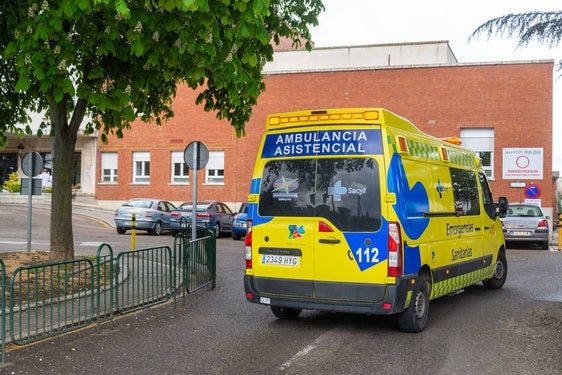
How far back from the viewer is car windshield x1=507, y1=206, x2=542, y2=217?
20.9 metres

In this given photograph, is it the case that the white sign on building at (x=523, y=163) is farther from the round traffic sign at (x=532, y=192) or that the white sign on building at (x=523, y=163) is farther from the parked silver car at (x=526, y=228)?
the parked silver car at (x=526, y=228)

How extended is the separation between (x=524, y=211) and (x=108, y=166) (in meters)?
26.5

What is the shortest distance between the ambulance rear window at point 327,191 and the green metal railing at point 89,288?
6.66ft

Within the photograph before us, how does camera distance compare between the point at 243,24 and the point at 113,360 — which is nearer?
the point at 113,360

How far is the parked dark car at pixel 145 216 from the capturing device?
24.2 m

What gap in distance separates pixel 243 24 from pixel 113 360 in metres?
3.84

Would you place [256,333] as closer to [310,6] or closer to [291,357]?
[291,357]

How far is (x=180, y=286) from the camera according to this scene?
9.44 m

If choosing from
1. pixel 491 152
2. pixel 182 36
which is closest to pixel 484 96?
pixel 491 152

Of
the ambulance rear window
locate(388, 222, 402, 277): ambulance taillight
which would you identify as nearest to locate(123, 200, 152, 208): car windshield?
the ambulance rear window

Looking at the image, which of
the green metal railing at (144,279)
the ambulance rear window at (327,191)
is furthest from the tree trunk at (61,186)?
the ambulance rear window at (327,191)

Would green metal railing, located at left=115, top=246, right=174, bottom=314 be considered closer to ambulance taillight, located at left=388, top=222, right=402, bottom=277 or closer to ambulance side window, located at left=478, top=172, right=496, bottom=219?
ambulance taillight, located at left=388, top=222, right=402, bottom=277

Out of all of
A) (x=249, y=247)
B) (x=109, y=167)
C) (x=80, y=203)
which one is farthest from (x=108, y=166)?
(x=249, y=247)

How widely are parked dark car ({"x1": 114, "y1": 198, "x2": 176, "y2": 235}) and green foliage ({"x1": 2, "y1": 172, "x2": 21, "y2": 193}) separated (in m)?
16.9
